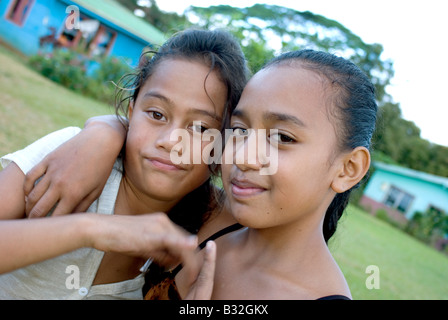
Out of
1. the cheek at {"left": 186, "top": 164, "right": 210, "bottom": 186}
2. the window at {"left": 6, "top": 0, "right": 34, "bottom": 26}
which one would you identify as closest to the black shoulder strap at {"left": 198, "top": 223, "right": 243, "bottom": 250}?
the cheek at {"left": 186, "top": 164, "right": 210, "bottom": 186}

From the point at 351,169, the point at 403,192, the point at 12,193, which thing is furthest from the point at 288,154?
the point at 403,192

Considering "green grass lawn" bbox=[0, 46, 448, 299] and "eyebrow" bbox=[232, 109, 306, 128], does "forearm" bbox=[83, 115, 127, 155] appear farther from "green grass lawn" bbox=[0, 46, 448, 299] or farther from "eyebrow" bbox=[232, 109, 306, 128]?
"green grass lawn" bbox=[0, 46, 448, 299]

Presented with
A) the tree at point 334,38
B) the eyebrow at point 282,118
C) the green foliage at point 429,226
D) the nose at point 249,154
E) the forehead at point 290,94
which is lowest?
the green foliage at point 429,226

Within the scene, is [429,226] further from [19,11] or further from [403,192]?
[19,11]

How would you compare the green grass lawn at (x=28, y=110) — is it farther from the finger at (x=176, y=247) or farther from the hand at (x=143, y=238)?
the finger at (x=176, y=247)

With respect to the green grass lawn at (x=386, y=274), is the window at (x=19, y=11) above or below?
above

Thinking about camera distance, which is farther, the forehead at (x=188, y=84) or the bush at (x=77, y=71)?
the bush at (x=77, y=71)

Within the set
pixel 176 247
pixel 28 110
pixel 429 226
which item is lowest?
pixel 28 110

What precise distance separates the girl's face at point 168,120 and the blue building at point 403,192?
23.2 metres

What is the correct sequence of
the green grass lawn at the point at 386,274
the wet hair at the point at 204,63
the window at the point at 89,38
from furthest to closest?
the window at the point at 89,38 → the green grass lawn at the point at 386,274 → the wet hair at the point at 204,63

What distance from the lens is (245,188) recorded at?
1.58m

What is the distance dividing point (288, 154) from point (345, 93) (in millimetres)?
427

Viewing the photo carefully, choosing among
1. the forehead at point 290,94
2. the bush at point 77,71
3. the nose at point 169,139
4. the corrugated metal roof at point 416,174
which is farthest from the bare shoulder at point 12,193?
the corrugated metal roof at point 416,174

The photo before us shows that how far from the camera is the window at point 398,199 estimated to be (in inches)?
963
